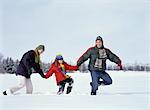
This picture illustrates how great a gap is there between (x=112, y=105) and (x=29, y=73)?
0.80 m

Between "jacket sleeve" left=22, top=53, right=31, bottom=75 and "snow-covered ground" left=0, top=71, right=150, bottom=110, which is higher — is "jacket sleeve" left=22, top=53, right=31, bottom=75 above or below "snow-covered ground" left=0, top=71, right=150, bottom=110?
above

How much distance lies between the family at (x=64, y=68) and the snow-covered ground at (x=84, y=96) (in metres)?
0.04

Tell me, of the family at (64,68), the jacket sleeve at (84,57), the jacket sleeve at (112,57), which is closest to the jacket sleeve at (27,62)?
the family at (64,68)

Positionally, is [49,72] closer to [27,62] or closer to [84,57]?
[27,62]

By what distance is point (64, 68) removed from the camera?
350 centimetres

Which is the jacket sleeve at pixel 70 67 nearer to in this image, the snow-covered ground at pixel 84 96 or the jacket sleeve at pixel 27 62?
the snow-covered ground at pixel 84 96

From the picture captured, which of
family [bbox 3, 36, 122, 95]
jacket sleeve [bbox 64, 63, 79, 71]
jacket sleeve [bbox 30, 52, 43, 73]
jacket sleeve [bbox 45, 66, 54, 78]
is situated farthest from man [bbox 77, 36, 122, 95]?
jacket sleeve [bbox 30, 52, 43, 73]

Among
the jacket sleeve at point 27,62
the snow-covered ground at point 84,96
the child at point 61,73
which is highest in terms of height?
the jacket sleeve at point 27,62

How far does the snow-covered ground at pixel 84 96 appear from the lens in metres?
3.12

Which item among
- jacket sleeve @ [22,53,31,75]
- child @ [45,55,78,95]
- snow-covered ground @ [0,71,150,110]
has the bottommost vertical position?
snow-covered ground @ [0,71,150,110]

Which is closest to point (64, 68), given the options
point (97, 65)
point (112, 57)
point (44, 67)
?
point (44, 67)

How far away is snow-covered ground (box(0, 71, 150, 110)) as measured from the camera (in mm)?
3119

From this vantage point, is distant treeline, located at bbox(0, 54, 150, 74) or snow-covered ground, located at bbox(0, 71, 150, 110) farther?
distant treeline, located at bbox(0, 54, 150, 74)

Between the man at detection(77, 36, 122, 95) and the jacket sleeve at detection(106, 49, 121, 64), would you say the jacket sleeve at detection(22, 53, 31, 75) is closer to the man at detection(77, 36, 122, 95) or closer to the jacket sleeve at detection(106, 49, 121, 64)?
the man at detection(77, 36, 122, 95)
